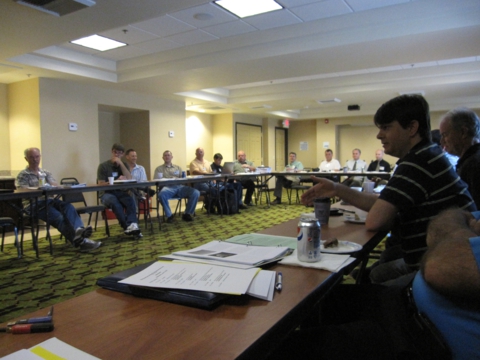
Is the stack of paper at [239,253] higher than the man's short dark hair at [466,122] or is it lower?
lower

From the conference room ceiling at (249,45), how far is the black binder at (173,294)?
10.2 ft

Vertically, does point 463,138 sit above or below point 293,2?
below

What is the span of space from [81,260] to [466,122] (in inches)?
147

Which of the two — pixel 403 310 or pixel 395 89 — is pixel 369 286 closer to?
pixel 403 310

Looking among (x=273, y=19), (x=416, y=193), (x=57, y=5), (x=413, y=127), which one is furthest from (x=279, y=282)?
(x=273, y=19)

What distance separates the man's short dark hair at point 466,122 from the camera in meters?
2.40

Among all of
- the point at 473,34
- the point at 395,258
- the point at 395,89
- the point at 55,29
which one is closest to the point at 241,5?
the point at 55,29

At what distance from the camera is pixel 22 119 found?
20.8 feet

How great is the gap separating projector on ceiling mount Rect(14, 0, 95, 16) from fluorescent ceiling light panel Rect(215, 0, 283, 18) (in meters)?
1.43

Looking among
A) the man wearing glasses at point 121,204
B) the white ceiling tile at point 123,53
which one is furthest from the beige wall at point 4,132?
the man wearing glasses at point 121,204

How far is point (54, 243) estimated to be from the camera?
477cm

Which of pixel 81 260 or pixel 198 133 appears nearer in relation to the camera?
pixel 81 260

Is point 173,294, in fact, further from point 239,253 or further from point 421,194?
point 421,194

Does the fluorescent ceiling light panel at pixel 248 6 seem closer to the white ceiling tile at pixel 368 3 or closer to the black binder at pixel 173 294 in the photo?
the white ceiling tile at pixel 368 3
